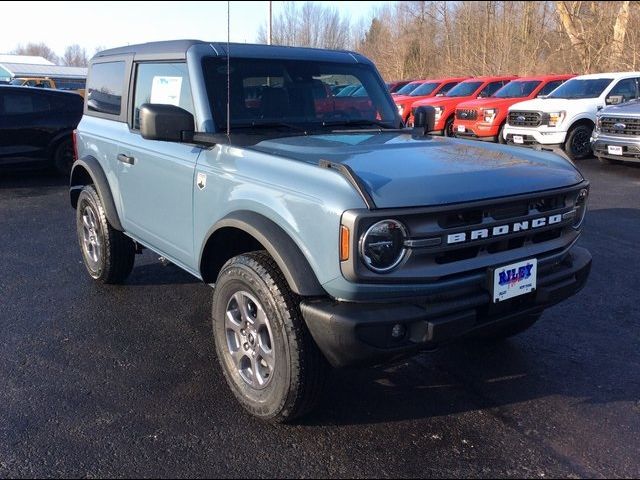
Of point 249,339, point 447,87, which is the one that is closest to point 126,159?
point 249,339

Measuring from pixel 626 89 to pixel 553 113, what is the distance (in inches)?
66.4

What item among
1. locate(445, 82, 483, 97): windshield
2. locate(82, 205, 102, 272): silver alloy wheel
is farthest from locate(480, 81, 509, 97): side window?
locate(82, 205, 102, 272): silver alloy wheel

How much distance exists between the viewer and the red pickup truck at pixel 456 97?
1694 cm

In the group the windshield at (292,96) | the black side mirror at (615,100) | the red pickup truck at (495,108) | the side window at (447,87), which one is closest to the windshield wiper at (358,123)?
the windshield at (292,96)

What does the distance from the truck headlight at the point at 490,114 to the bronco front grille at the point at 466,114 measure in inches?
10.8

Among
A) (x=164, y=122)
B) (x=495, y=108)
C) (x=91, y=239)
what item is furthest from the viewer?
(x=495, y=108)

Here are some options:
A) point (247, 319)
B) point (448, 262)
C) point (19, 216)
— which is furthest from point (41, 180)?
point (448, 262)

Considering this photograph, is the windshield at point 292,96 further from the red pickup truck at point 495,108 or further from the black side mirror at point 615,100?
the red pickup truck at point 495,108

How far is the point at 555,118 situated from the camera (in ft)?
41.5

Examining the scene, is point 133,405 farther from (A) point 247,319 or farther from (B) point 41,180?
(B) point 41,180

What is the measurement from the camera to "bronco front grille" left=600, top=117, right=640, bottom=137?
10663 millimetres

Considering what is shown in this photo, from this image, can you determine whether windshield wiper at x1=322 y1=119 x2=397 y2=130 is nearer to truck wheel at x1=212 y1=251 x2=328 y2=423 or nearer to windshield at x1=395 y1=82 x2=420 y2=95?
truck wheel at x1=212 y1=251 x2=328 y2=423

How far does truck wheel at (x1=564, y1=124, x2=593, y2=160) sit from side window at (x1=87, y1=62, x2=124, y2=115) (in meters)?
10.1

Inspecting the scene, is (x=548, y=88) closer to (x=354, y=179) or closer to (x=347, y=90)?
(x=347, y=90)
